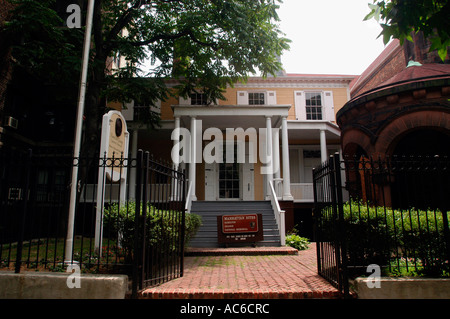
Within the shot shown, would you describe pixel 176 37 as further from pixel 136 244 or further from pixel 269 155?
pixel 136 244

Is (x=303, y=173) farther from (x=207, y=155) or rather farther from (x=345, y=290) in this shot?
(x=345, y=290)

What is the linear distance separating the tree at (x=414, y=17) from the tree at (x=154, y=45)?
691 centimetres

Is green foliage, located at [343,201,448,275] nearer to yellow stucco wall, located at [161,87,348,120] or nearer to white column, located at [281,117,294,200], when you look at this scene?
white column, located at [281,117,294,200]

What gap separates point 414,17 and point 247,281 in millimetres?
4882

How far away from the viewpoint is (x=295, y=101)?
17.3 meters

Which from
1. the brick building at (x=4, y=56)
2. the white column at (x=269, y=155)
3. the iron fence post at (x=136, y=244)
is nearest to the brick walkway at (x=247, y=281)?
the iron fence post at (x=136, y=244)

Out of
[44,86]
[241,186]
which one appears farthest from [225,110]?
[44,86]

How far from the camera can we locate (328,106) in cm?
1738

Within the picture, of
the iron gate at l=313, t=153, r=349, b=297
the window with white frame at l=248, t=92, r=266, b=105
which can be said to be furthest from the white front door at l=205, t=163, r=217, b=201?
the iron gate at l=313, t=153, r=349, b=297

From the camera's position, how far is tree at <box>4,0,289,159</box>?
10344 mm

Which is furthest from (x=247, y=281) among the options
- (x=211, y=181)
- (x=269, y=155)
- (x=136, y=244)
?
(x=211, y=181)

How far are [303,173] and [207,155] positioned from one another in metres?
5.37

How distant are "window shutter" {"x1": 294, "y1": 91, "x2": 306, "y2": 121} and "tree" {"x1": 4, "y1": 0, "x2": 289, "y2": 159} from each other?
16.0 ft

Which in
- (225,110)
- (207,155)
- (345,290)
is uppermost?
(225,110)
